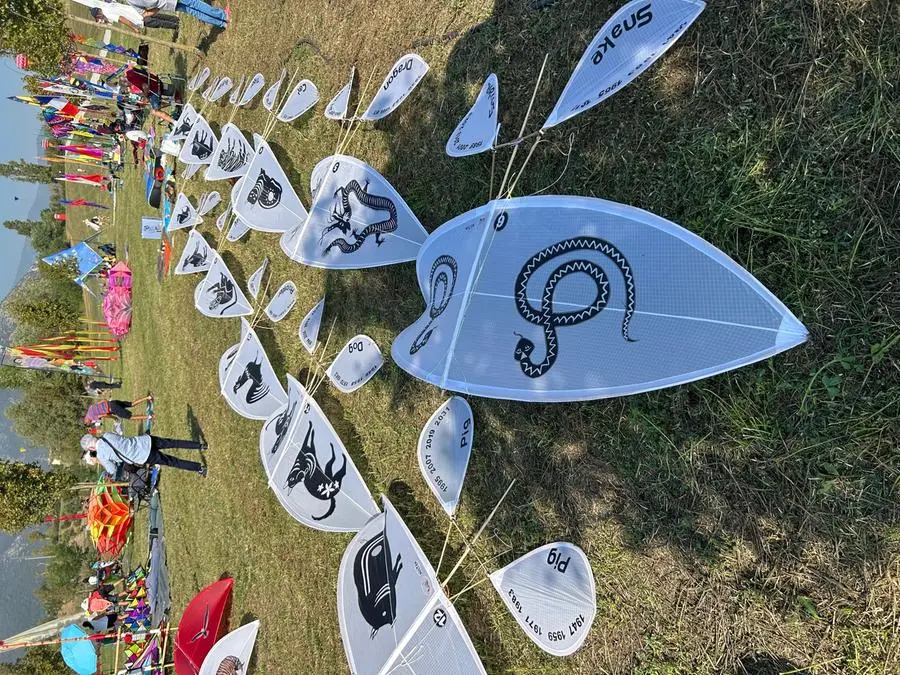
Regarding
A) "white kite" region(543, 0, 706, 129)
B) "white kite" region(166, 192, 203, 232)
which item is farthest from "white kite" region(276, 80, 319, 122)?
"white kite" region(543, 0, 706, 129)

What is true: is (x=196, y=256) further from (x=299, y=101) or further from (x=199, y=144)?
(x=299, y=101)

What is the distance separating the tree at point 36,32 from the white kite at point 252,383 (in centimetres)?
855

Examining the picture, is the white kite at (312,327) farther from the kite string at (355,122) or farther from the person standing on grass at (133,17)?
the person standing on grass at (133,17)

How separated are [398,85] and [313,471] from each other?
12.0 feet

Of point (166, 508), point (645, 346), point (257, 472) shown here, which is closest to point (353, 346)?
point (257, 472)

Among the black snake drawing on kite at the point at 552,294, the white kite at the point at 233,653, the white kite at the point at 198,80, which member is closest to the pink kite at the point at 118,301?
the white kite at the point at 198,80

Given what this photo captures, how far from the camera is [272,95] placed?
673 centimetres

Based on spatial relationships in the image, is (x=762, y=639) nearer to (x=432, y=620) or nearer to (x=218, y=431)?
(x=432, y=620)

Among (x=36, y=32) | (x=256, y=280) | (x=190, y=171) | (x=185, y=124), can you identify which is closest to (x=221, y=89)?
(x=185, y=124)

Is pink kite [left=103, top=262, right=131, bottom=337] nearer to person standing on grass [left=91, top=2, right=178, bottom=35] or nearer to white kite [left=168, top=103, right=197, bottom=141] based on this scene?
white kite [left=168, top=103, right=197, bottom=141]

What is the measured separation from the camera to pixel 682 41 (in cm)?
294

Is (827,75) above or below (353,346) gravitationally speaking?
above

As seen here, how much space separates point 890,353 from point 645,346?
1.09 meters

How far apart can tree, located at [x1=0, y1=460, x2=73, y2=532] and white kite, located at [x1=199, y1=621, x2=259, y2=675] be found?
231 inches
